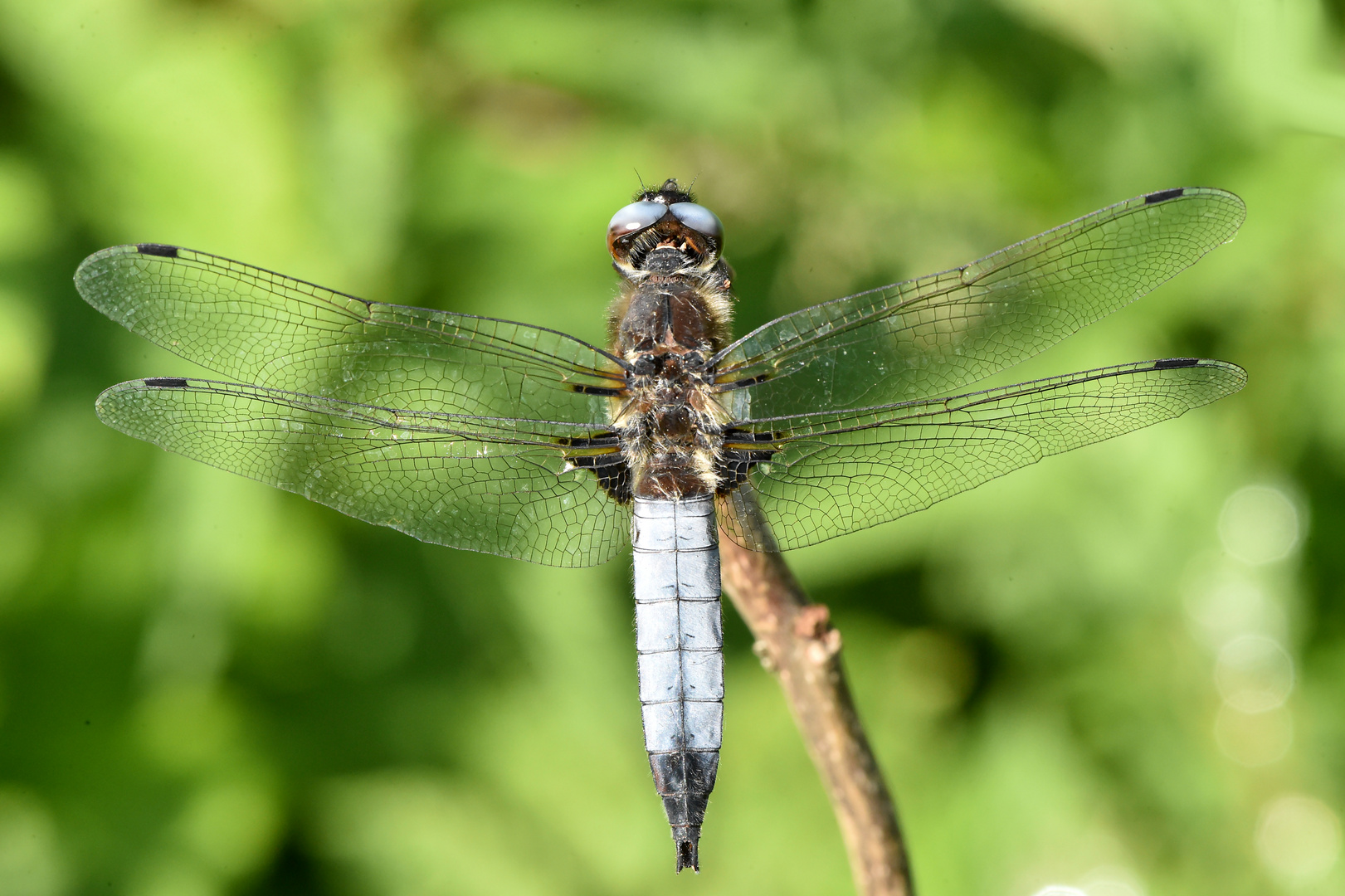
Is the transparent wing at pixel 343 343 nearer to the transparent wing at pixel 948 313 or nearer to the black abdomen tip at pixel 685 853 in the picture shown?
the transparent wing at pixel 948 313

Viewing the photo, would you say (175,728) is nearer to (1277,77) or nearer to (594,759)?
(594,759)

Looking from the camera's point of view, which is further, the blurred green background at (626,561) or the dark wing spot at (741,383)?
Result: the blurred green background at (626,561)

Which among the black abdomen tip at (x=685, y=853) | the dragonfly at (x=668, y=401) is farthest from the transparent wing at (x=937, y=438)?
the black abdomen tip at (x=685, y=853)

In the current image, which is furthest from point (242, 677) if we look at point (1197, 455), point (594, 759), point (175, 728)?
point (1197, 455)

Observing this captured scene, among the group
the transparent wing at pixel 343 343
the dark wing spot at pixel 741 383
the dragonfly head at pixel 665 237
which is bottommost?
the dark wing spot at pixel 741 383

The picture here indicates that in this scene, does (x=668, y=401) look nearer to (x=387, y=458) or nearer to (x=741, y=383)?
(x=741, y=383)

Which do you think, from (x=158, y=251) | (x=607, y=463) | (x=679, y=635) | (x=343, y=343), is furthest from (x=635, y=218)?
(x=158, y=251)

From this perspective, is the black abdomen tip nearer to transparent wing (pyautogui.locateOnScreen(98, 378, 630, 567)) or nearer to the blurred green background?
transparent wing (pyautogui.locateOnScreen(98, 378, 630, 567))
